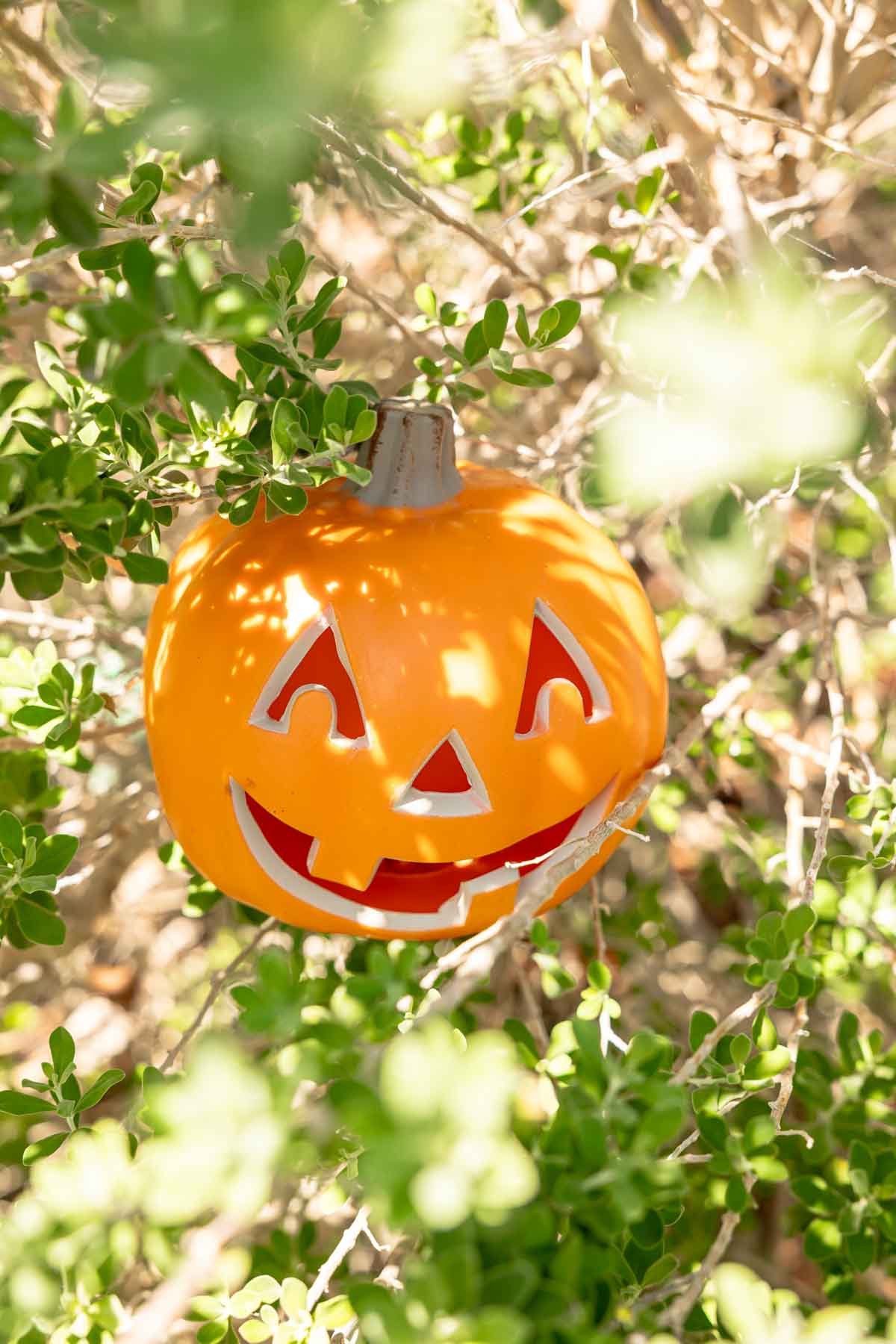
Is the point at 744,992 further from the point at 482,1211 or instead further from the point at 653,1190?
the point at 482,1211

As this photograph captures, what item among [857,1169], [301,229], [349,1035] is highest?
[301,229]

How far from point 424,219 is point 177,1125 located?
1.20 meters

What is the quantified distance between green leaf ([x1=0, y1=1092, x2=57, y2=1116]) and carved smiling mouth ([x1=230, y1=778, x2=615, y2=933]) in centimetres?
32

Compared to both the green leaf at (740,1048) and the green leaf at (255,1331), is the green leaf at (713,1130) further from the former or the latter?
the green leaf at (255,1331)

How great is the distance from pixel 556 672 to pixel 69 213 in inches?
26.3

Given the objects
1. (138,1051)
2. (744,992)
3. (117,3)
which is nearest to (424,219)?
(117,3)

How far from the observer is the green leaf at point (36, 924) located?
110 centimetres

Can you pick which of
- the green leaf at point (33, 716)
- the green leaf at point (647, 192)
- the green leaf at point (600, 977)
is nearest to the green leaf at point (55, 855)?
the green leaf at point (33, 716)

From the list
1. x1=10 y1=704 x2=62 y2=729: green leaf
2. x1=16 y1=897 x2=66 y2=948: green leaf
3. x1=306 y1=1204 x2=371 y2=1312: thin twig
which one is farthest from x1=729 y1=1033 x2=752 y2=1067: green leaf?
x1=10 y1=704 x2=62 y2=729: green leaf

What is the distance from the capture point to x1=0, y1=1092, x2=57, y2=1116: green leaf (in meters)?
0.98

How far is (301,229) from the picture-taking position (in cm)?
129

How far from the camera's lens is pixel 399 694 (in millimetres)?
1082

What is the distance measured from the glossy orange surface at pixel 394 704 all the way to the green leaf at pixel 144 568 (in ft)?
0.32

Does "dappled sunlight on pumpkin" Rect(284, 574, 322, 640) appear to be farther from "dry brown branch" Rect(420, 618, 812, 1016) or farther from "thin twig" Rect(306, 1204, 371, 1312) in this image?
"thin twig" Rect(306, 1204, 371, 1312)
